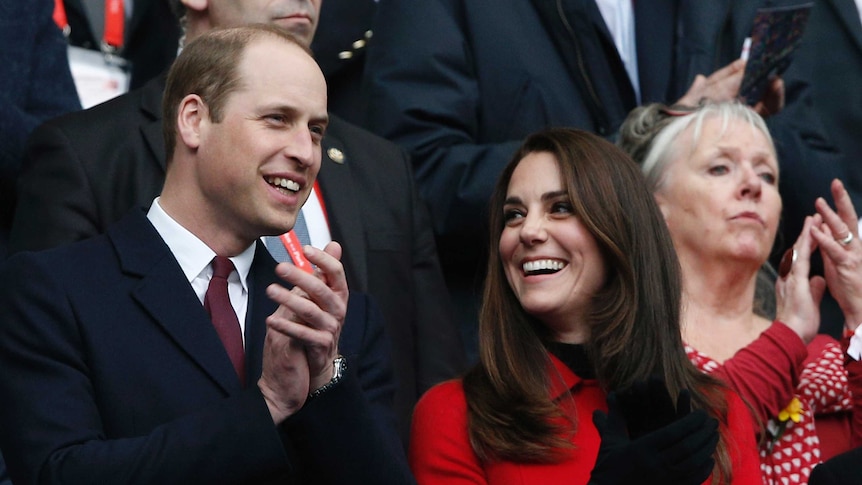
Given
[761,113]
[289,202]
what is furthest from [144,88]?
[761,113]

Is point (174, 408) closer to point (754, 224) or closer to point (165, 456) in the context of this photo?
point (165, 456)

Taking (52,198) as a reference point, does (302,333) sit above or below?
above

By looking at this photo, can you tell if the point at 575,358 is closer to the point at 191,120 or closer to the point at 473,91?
the point at 191,120

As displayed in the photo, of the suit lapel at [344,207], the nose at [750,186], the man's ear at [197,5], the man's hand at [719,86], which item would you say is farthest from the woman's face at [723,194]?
the man's ear at [197,5]

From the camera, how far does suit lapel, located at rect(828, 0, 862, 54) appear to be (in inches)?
225

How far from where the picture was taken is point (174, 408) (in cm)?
300

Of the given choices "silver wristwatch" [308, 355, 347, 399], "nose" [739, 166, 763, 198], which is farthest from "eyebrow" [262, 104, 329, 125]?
"nose" [739, 166, 763, 198]

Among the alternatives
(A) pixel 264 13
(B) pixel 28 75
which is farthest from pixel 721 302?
(B) pixel 28 75

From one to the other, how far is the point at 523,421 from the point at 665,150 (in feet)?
4.86

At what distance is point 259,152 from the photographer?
3203 millimetres

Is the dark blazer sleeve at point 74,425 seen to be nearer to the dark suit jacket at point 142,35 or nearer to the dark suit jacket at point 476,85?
the dark suit jacket at point 476,85

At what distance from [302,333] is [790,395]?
5.94ft

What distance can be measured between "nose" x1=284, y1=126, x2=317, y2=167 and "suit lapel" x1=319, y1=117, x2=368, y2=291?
84 centimetres

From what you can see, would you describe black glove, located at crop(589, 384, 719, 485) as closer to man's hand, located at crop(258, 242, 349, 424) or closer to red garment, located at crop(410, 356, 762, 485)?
red garment, located at crop(410, 356, 762, 485)
